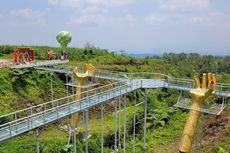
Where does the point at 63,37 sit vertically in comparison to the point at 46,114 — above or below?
above

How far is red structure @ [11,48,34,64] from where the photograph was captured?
41.5 meters

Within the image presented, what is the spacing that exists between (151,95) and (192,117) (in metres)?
19.1

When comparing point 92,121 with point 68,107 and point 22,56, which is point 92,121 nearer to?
point 22,56

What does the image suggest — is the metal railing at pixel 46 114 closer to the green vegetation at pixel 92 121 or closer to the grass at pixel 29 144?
the grass at pixel 29 144

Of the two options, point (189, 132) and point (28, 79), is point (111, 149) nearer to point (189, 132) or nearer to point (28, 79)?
point (189, 132)

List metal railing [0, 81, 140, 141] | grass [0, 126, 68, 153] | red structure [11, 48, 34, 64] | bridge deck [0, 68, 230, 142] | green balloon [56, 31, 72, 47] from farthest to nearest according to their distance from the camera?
green balloon [56, 31, 72, 47], red structure [11, 48, 34, 64], grass [0, 126, 68, 153], bridge deck [0, 68, 230, 142], metal railing [0, 81, 140, 141]

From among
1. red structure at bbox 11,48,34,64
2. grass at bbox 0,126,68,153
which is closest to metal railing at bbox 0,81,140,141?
grass at bbox 0,126,68,153

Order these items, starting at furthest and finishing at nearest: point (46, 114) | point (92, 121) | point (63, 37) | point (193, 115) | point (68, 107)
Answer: point (63, 37) → point (92, 121) → point (193, 115) → point (68, 107) → point (46, 114)

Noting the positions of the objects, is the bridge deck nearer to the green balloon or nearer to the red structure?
the green balloon

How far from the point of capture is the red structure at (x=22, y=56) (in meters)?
41.5

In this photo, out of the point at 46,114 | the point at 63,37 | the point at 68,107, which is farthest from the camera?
the point at 63,37

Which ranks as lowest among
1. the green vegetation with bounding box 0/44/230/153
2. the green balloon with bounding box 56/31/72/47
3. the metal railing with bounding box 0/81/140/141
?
the green vegetation with bounding box 0/44/230/153

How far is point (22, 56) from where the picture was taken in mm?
42844

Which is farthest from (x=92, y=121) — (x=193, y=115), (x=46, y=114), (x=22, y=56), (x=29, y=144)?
(x=46, y=114)
